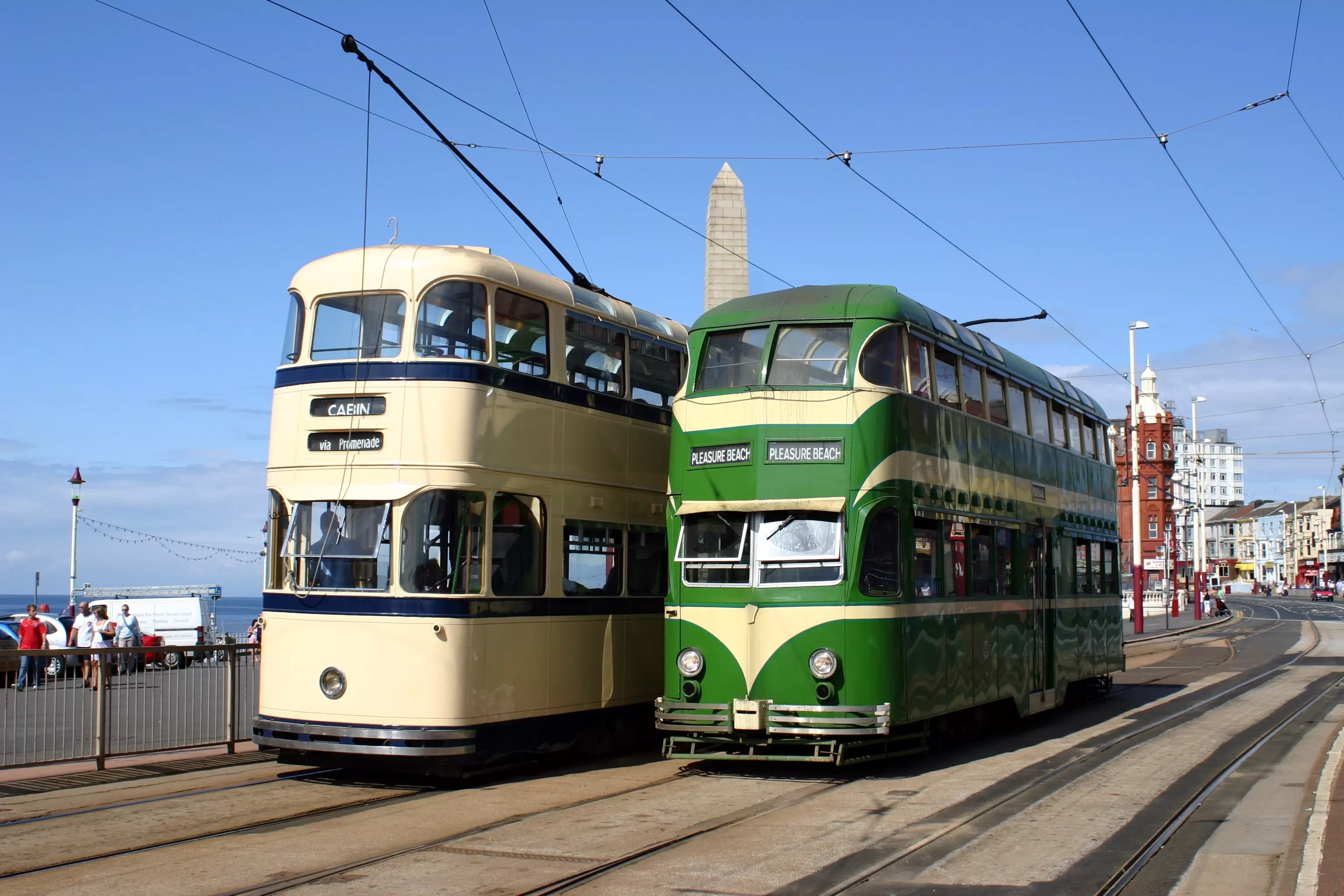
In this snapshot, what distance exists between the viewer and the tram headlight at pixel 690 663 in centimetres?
1288

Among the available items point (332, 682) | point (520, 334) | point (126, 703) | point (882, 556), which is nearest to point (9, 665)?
point (126, 703)

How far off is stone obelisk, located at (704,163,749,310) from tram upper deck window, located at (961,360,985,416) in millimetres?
16706

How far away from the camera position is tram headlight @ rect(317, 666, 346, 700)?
1198 cm

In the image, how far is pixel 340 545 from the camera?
1217 centimetres

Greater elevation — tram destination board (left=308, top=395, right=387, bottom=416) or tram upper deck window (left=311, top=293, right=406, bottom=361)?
tram upper deck window (left=311, top=293, right=406, bottom=361)

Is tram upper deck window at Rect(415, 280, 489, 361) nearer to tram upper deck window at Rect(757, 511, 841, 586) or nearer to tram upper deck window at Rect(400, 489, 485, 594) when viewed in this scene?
tram upper deck window at Rect(400, 489, 485, 594)

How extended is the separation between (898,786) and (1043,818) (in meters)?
1.99

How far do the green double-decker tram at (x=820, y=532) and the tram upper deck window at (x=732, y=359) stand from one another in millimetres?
16

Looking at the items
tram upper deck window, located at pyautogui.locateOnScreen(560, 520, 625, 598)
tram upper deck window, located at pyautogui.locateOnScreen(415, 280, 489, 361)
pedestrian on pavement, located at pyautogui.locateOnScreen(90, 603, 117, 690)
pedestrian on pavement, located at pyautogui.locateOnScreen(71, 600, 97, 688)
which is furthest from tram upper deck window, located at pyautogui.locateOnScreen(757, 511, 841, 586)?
pedestrian on pavement, located at pyautogui.locateOnScreen(71, 600, 97, 688)

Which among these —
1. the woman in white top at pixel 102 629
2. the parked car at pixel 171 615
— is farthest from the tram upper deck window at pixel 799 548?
the parked car at pixel 171 615

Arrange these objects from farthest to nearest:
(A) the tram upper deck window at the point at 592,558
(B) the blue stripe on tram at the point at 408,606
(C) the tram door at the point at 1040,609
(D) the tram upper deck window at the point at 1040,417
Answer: (D) the tram upper deck window at the point at 1040,417, (C) the tram door at the point at 1040,609, (A) the tram upper deck window at the point at 592,558, (B) the blue stripe on tram at the point at 408,606

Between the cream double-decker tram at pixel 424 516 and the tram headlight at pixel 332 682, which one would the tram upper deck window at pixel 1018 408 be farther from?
the tram headlight at pixel 332 682

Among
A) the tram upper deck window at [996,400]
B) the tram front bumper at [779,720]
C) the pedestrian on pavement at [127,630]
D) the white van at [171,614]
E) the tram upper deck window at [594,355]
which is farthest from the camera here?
the white van at [171,614]

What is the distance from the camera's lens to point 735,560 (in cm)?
1288
